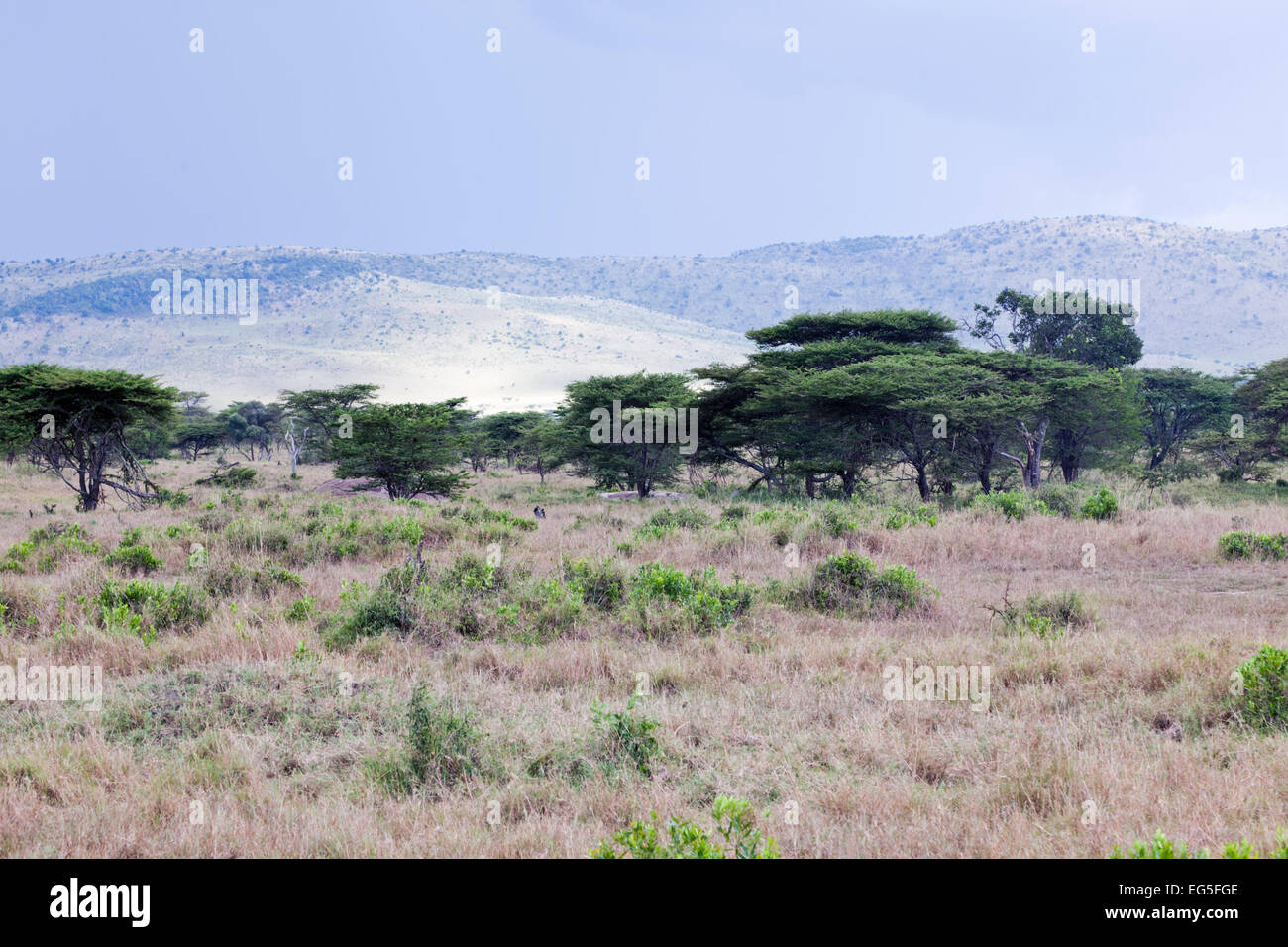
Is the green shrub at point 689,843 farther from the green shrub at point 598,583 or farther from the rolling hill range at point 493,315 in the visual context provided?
the rolling hill range at point 493,315

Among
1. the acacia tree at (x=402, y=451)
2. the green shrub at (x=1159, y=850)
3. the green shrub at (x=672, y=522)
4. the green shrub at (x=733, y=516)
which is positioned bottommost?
the green shrub at (x=672, y=522)

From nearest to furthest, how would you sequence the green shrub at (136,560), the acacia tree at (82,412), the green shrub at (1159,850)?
the green shrub at (1159,850)
the green shrub at (136,560)
the acacia tree at (82,412)

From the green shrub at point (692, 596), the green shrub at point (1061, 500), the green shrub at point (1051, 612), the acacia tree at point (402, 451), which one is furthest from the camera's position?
the acacia tree at point (402, 451)

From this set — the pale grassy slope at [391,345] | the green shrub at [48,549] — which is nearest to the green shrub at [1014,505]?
the green shrub at [48,549]

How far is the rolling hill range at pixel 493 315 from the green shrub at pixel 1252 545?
107892 millimetres

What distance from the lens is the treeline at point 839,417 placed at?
2197 centimetres

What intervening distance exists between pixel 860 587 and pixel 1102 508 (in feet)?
28.8

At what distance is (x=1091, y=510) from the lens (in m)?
15.2

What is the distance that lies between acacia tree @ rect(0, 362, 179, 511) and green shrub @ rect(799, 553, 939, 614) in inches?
789

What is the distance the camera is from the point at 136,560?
36.2ft

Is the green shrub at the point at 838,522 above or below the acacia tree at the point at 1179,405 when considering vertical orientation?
below

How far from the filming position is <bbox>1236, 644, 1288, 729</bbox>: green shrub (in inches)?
191
